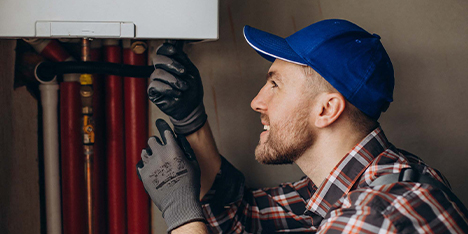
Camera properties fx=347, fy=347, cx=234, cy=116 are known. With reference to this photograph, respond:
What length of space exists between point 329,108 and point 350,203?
0.78 ft

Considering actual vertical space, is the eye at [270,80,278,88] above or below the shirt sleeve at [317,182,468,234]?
above

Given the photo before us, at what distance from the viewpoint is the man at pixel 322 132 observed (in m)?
0.69

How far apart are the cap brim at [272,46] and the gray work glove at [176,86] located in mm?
202

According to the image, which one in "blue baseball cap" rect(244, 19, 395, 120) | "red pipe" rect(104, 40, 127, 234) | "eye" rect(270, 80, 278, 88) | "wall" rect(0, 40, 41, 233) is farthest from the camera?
"red pipe" rect(104, 40, 127, 234)

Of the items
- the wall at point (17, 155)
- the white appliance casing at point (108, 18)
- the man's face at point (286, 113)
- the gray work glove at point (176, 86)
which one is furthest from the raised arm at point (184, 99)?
the wall at point (17, 155)

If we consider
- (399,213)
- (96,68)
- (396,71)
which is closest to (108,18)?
(96,68)

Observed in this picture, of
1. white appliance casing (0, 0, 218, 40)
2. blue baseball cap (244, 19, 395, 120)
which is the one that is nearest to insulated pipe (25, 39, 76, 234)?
white appliance casing (0, 0, 218, 40)

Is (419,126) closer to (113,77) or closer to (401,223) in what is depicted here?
(401,223)

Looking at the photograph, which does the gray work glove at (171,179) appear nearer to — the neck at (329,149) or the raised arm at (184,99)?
the raised arm at (184,99)

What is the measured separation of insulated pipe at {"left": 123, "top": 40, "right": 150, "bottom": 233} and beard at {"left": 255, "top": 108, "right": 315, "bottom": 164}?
1.55ft

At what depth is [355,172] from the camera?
81cm

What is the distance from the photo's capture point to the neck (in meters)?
0.85

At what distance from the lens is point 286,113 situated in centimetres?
87

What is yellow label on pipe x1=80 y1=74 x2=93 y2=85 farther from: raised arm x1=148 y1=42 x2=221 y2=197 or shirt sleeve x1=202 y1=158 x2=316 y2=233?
shirt sleeve x1=202 y1=158 x2=316 y2=233
